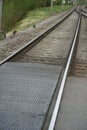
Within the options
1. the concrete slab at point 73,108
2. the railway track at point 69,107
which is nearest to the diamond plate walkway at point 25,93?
the railway track at point 69,107

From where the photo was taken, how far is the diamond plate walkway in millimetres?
6016

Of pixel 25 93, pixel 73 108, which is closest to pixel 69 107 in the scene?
pixel 73 108

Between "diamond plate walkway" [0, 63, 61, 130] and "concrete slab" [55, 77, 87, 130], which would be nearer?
"diamond plate walkway" [0, 63, 61, 130]

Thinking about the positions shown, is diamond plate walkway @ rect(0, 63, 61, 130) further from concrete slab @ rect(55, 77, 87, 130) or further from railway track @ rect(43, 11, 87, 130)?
concrete slab @ rect(55, 77, 87, 130)

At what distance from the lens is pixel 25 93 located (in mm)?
7848

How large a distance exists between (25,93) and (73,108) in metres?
1.15

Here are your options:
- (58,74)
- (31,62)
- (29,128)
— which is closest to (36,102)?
(29,128)

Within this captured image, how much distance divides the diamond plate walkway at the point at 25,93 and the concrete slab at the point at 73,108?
295 mm

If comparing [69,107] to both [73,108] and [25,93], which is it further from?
[25,93]

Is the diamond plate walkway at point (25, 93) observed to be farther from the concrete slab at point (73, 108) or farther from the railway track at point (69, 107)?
the concrete slab at point (73, 108)

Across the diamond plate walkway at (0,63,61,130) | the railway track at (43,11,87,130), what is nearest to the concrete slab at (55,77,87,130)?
the railway track at (43,11,87,130)

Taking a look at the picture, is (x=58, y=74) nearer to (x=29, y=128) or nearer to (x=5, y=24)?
(x=29, y=128)

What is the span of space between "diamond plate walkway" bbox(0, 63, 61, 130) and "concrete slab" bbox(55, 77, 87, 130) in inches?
11.6

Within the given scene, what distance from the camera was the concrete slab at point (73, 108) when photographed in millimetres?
6180
